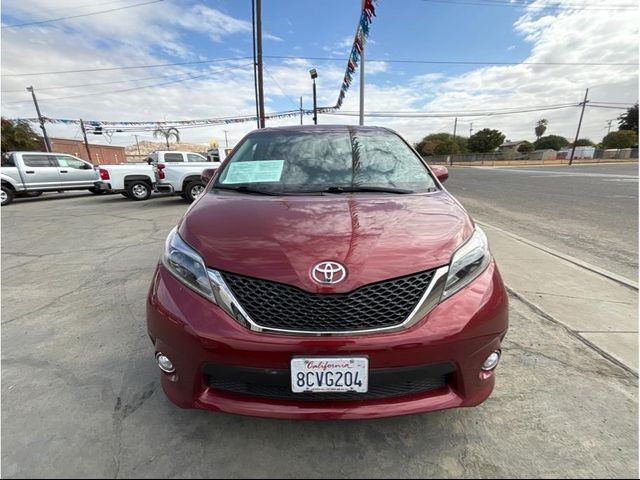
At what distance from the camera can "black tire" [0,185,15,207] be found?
38.5 feet

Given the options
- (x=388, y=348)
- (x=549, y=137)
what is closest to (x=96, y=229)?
(x=388, y=348)

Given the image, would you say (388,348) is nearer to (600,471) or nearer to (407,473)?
(407,473)

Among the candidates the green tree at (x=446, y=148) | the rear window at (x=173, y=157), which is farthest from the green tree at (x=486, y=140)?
the rear window at (x=173, y=157)

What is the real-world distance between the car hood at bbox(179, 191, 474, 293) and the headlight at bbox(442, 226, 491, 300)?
46 millimetres

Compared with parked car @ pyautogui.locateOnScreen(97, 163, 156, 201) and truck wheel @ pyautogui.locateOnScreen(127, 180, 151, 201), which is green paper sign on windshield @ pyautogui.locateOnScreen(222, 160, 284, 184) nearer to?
parked car @ pyautogui.locateOnScreen(97, 163, 156, 201)

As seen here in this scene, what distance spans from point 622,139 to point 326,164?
85.8 meters

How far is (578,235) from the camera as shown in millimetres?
5734

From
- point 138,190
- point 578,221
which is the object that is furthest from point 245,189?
point 138,190

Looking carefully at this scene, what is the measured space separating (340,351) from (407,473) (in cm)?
64

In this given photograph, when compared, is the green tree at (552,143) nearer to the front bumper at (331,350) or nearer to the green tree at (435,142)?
the green tree at (435,142)

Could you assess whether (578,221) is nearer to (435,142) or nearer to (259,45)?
(259,45)

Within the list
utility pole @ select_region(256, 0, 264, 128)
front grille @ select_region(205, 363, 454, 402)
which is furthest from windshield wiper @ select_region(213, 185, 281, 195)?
utility pole @ select_region(256, 0, 264, 128)

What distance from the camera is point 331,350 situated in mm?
1391

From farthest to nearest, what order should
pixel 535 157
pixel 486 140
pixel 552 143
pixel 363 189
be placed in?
pixel 552 143 < pixel 486 140 < pixel 535 157 < pixel 363 189
